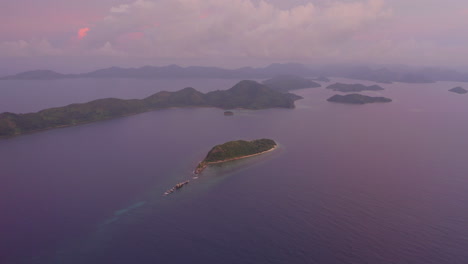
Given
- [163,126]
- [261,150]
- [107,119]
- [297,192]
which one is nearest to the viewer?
[297,192]

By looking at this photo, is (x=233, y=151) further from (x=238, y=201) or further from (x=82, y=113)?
(x=82, y=113)

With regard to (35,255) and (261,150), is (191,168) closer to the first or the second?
(261,150)

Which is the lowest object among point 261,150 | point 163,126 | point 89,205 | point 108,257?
point 108,257

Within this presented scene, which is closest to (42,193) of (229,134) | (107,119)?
(229,134)

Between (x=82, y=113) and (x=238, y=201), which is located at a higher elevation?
(x=82, y=113)

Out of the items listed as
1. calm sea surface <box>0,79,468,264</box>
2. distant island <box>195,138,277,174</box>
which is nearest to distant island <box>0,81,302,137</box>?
calm sea surface <box>0,79,468,264</box>

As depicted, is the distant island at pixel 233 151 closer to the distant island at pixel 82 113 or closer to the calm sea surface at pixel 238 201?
the calm sea surface at pixel 238 201

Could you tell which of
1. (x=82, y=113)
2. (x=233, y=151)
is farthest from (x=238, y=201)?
(x=82, y=113)
